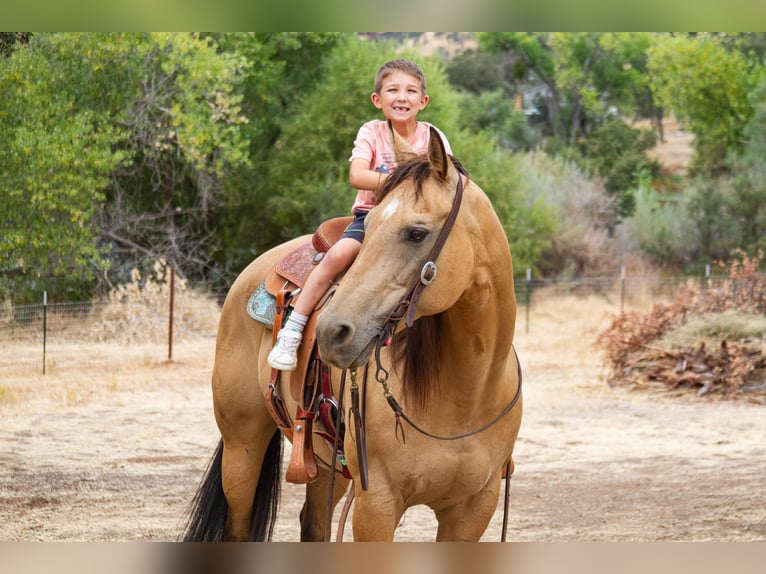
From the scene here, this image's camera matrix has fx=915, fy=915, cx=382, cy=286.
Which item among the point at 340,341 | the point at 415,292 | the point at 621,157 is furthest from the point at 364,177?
the point at 621,157

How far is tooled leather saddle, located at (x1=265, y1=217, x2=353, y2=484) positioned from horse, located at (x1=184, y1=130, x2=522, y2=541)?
7cm

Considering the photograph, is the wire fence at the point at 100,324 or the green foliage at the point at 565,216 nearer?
the wire fence at the point at 100,324

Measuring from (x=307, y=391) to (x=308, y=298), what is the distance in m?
0.32

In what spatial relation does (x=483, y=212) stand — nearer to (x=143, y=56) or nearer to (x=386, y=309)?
(x=386, y=309)

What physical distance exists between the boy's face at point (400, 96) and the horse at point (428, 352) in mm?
420

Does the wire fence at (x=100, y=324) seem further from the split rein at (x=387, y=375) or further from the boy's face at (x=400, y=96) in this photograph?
the split rein at (x=387, y=375)

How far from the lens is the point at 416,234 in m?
2.28

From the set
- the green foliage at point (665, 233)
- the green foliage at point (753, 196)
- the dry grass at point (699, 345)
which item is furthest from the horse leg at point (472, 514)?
the green foliage at point (665, 233)

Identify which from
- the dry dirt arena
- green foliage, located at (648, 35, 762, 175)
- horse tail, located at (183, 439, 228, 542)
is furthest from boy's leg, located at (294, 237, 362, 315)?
green foliage, located at (648, 35, 762, 175)

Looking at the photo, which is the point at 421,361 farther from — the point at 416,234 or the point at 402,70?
the point at 402,70

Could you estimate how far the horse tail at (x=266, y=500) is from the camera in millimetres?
3500

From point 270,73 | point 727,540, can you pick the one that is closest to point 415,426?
point 727,540

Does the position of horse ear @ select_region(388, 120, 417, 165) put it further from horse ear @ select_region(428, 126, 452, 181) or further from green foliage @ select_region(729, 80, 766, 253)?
green foliage @ select_region(729, 80, 766, 253)

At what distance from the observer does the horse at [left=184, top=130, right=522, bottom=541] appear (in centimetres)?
226
